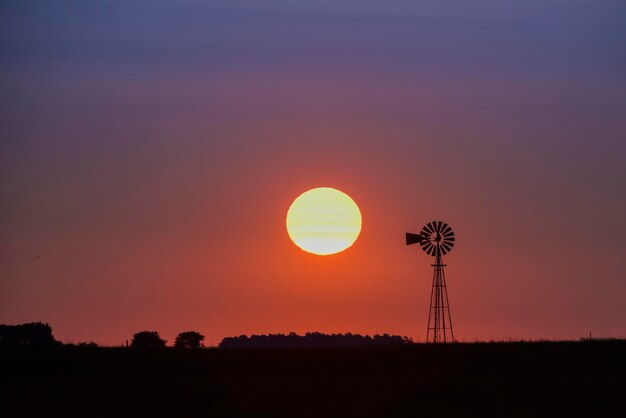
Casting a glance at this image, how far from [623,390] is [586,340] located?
13311 millimetres

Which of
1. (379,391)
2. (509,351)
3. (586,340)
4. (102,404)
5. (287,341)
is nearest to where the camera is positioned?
(102,404)

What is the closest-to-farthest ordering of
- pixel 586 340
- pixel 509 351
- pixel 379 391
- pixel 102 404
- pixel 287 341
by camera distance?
pixel 102 404
pixel 379 391
pixel 509 351
pixel 586 340
pixel 287 341

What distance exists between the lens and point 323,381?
52031 mm

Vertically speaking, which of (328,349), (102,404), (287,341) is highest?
(287,341)

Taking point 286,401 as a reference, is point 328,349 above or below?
above

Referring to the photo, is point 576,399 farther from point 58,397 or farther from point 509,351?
point 58,397

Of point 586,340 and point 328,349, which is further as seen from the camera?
point 586,340

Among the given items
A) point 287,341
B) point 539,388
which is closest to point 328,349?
point 539,388

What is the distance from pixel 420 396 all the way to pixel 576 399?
505cm

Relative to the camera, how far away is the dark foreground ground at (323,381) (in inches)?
1845

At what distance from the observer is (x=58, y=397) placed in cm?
4791

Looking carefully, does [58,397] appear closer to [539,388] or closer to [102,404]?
[102,404]

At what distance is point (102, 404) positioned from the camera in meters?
46.9

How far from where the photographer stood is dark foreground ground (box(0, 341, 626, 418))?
46.9m
